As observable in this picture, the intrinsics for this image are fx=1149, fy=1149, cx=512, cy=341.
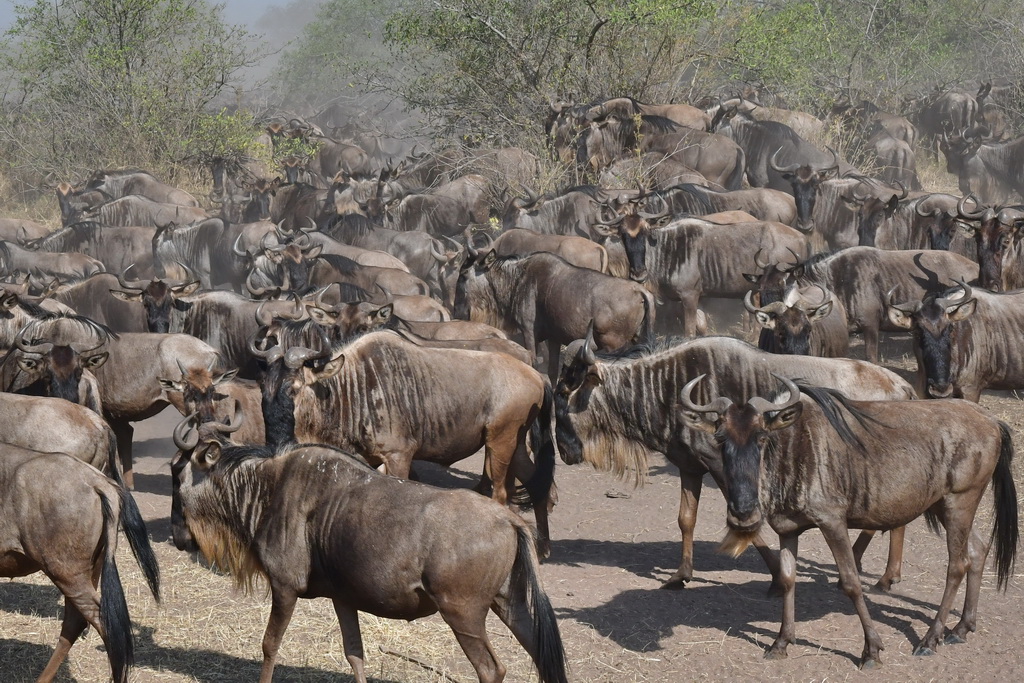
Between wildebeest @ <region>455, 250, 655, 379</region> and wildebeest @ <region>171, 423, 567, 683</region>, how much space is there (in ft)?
18.6

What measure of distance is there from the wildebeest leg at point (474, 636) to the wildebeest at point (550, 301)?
6.04 metres

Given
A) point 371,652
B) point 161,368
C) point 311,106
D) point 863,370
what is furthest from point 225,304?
point 311,106

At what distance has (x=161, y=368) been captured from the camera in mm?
9344

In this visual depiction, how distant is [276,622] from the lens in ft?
18.3

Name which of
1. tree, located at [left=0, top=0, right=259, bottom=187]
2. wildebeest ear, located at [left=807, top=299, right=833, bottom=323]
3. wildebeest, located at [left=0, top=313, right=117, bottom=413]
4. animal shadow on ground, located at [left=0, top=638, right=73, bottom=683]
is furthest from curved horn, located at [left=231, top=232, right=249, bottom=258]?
animal shadow on ground, located at [left=0, top=638, right=73, bottom=683]

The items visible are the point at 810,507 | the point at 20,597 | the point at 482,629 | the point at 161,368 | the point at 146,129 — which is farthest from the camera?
the point at 146,129

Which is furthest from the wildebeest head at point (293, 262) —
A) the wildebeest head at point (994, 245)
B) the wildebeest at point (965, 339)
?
the wildebeest head at point (994, 245)

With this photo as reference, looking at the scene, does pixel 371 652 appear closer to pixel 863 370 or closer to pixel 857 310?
pixel 863 370

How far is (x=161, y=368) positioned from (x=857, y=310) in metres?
6.71

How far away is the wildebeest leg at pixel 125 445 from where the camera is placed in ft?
30.8

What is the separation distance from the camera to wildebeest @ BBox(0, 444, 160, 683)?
5.56 meters

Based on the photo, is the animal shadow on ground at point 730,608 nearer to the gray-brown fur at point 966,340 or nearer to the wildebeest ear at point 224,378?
the gray-brown fur at point 966,340

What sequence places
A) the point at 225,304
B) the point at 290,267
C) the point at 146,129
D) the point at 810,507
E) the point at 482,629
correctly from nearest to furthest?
the point at 482,629, the point at 810,507, the point at 225,304, the point at 290,267, the point at 146,129

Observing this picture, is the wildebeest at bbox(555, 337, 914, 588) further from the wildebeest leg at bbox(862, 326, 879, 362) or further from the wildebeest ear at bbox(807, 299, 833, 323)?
the wildebeest leg at bbox(862, 326, 879, 362)
